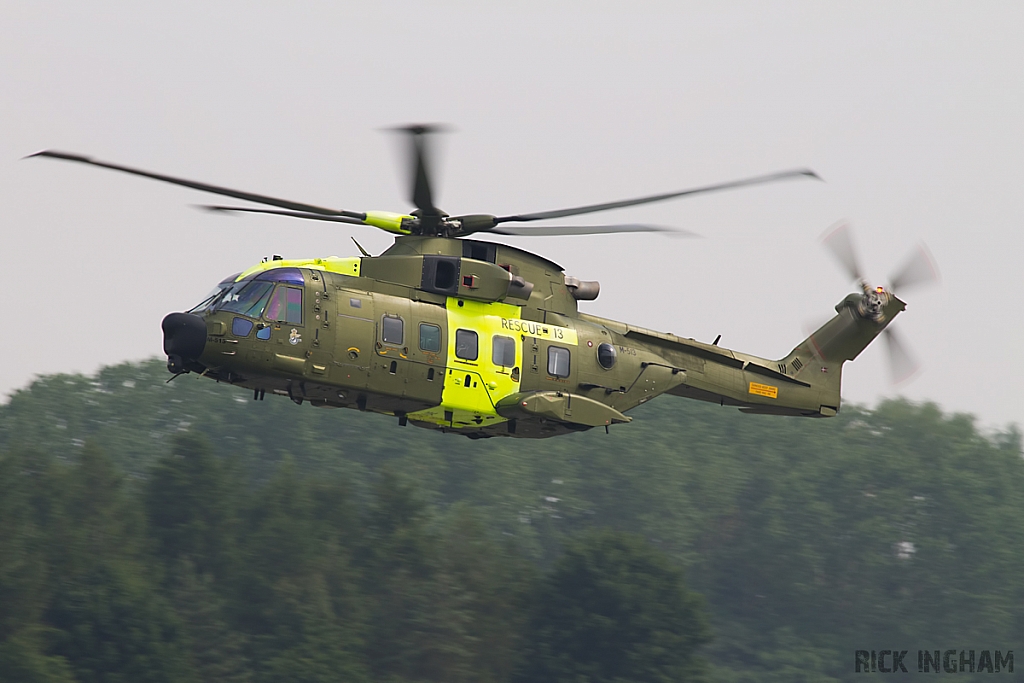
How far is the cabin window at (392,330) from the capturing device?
25.7 meters

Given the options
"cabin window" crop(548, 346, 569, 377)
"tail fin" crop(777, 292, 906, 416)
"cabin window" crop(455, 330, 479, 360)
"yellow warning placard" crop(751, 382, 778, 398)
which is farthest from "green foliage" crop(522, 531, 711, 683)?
"cabin window" crop(455, 330, 479, 360)

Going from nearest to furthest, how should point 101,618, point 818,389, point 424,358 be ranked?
1. point 424,358
2. point 818,389
3. point 101,618

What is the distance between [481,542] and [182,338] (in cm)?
4422

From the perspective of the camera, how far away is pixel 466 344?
26.7 m

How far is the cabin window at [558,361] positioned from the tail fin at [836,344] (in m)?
6.36

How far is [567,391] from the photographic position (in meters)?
28.0

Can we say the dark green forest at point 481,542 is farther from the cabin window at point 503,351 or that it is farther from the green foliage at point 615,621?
the cabin window at point 503,351

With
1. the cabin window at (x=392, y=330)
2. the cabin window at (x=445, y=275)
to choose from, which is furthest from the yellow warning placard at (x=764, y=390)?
the cabin window at (x=392, y=330)

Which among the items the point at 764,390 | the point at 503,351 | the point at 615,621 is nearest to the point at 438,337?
the point at 503,351

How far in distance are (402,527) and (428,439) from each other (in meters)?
14.6

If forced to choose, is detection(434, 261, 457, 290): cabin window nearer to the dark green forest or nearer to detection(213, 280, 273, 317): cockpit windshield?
detection(213, 280, 273, 317): cockpit windshield

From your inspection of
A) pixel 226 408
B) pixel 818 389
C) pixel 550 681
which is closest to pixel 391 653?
pixel 550 681

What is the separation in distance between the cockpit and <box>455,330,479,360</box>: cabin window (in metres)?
3.20

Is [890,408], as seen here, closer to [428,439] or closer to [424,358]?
[428,439]
